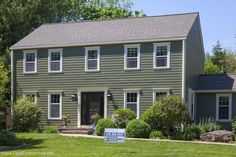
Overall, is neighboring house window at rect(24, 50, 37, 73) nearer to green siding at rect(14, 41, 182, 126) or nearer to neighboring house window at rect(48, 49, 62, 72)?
green siding at rect(14, 41, 182, 126)

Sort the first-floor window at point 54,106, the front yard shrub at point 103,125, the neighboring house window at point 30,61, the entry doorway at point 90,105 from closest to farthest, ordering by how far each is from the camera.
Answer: the front yard shrub at point 103,125 → the entry doorway at point 90,105 → the first-floor window at point 54,106 → the neighboring house window at point 30,61

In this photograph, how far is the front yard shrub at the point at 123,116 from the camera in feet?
87.6

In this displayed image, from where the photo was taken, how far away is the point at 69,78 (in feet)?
101

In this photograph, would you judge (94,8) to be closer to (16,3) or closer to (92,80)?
(16,3)

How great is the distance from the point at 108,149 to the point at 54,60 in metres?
14.3

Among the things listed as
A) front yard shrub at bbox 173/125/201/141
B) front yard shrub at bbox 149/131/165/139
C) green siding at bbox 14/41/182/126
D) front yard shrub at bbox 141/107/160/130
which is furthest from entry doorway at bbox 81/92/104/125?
front yard shrub at bbox 173/125/201/141

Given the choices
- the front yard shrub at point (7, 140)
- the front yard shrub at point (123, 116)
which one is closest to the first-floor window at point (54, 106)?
the front yard shrub at point (123, 116)

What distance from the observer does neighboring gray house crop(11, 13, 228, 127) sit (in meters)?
27.9

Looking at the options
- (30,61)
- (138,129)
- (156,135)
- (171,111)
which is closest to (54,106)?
(30,61)

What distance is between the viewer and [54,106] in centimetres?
3098

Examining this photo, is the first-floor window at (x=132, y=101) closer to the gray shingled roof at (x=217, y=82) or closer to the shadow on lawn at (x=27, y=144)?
the gray shingled roof at (x=217, y=82)

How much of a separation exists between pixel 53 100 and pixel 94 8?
80.6 ft

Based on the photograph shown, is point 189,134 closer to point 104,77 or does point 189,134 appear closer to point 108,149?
point 108,149

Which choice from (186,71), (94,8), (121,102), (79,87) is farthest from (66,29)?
(94,8)
